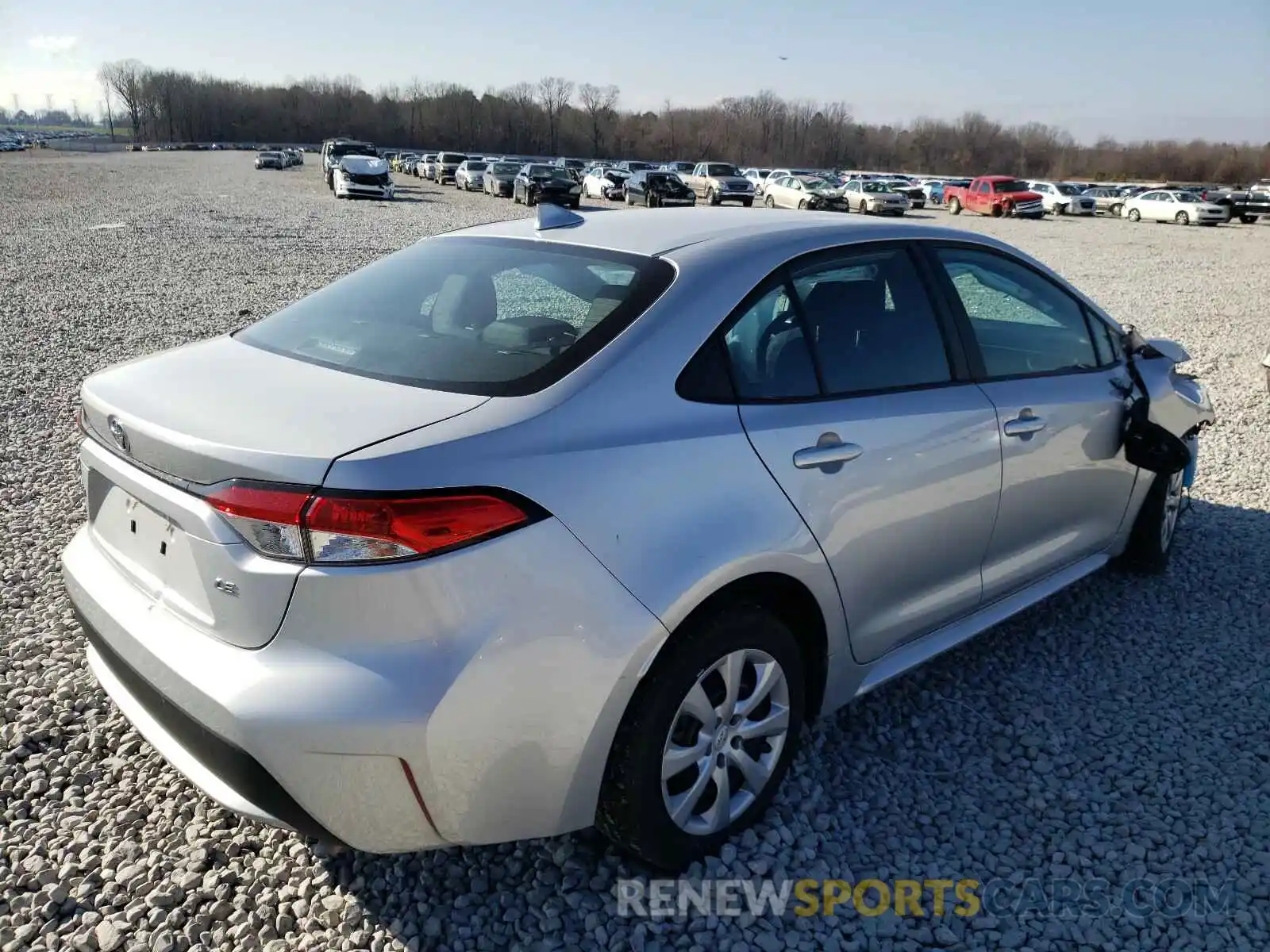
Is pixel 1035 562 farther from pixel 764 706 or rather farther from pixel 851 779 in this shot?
pixel 764 706

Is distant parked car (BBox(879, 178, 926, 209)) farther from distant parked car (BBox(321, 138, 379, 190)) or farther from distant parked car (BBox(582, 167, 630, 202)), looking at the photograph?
distant parked car (BBox(321, 138, 379, 190))

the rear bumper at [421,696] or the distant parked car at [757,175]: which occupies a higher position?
the distant parked car at [757,175]

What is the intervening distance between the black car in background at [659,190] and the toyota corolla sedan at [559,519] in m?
28.0

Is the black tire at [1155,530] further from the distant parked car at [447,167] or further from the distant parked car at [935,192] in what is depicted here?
the distant parked car at [447,167]

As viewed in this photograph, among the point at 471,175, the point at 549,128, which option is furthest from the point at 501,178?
the point at 549,128

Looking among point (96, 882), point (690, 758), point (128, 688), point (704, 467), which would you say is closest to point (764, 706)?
point (690, 758)

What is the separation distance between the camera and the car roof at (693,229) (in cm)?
275

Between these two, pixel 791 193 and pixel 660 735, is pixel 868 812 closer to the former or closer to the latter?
pixel 660 735

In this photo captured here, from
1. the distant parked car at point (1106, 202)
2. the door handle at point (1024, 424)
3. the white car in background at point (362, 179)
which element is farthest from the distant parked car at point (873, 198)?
the door handle at point (1024, 424)

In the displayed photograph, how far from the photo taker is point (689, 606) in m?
2.16

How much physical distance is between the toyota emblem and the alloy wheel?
1505mm

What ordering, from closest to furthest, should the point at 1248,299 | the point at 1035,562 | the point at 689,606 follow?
the point at 689,606, the point at 1035,562, the point at 1248,299

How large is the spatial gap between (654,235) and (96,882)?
2387mm

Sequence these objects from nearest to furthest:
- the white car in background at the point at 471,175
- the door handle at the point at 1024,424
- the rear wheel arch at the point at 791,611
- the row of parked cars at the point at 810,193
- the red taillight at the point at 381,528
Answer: the red taillight at the point at 381,528 < the rear wheel arch at the point at 791,611 < the door handle at the point at 1024,424 < the row of parked cars at the point at 810,193 < the white car in background at the point at 471,175
